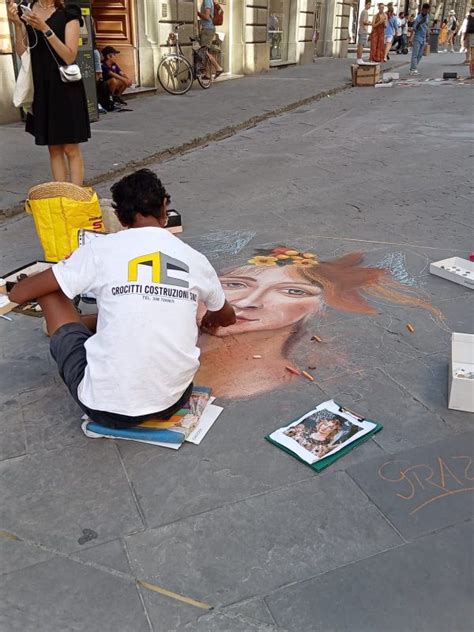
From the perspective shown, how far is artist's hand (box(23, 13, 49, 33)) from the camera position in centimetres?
448

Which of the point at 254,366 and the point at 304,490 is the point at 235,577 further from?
the point at 254,366

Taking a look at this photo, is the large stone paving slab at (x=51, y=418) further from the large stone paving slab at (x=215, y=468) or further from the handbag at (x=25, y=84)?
the handbag at (x=25, y=84)

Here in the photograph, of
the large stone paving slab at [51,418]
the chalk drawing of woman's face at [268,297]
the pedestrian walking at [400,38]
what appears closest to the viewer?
the large stone paving slab at [51,418]

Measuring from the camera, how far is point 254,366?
3.18 m

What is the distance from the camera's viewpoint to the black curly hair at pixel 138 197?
2553 millimetres

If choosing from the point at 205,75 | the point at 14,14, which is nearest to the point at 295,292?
the point at 14,14

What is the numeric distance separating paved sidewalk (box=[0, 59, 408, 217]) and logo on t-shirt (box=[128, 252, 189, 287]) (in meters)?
3.62

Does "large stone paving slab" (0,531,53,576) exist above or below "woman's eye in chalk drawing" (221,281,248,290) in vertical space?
above

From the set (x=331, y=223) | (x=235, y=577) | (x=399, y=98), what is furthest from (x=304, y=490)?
(x=399, y=98)

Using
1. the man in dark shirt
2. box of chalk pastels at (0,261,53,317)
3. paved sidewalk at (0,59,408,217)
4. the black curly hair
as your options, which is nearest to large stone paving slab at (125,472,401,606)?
the black curly hair

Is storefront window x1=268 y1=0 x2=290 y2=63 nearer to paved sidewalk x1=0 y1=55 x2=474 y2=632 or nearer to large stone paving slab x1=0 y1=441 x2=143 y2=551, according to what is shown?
paved sidewalk x1=0 y1=55 x2=474 y2=632

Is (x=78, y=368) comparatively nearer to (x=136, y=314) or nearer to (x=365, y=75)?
(x=136, y=314)

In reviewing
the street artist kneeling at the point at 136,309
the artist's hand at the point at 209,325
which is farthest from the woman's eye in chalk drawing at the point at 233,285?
the street artist kneeling at the point at 136,309

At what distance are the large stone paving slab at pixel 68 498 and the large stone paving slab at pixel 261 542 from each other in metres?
0.14
